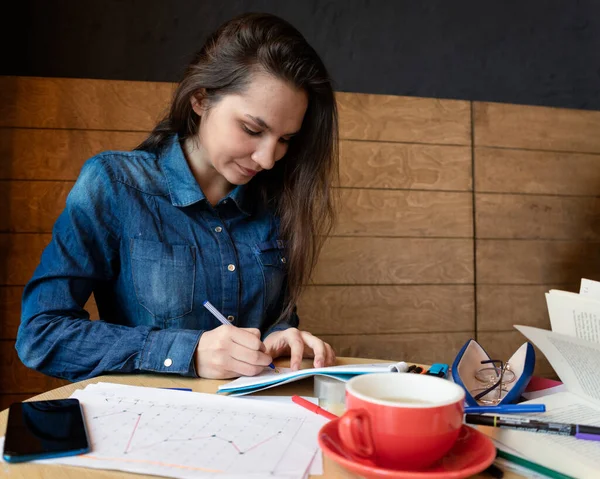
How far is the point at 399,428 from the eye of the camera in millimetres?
479

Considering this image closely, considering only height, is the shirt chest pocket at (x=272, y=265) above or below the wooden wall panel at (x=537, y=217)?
below

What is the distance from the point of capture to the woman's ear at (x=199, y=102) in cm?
121

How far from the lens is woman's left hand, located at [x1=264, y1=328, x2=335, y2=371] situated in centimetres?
96

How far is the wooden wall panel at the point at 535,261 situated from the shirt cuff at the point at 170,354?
1.73 metres

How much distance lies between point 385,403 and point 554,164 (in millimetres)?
2272

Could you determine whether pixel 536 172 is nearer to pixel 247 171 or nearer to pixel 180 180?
pixel 247 171

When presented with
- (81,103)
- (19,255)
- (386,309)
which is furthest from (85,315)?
(386,309)

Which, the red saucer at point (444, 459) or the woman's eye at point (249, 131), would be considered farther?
the woman's eye at point (249, 131)

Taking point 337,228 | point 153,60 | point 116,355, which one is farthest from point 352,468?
point 153,60

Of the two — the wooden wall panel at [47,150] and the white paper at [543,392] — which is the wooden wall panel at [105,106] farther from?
the white paper at [543,392]

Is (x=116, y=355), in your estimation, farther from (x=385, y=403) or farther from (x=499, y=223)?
(x=499, y=223)

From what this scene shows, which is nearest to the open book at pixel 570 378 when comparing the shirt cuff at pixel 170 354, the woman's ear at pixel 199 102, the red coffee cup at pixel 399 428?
the red coffee cup at pixel 399 428

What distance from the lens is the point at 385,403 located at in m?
0.48

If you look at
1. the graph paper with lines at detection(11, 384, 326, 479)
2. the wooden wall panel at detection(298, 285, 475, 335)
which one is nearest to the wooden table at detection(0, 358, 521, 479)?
the graph paper with lines at detection(11, 384, 326, 479)
